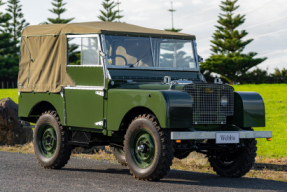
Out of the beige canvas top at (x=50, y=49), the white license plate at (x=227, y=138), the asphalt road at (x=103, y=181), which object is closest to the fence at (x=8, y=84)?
the beige canvas top at (x=50, y=49)

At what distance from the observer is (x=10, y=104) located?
1562cm

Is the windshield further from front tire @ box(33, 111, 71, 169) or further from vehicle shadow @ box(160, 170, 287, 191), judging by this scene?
vehicle shadow @ box(160, 170, 287, 191)

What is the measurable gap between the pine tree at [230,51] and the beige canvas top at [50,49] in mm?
54612

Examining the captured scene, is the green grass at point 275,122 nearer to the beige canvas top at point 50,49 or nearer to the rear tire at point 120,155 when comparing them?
the rear tire at point 120,155

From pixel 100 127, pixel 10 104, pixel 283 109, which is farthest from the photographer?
pixel 283 109

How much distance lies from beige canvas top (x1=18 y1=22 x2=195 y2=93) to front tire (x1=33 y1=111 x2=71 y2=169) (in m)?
0.63

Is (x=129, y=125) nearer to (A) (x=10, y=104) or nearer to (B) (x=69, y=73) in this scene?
(B) (x=69, y=73)

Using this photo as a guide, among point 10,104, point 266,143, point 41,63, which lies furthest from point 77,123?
point 266,143

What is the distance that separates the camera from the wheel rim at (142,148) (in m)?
7.91

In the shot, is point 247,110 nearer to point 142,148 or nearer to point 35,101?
point 142,148

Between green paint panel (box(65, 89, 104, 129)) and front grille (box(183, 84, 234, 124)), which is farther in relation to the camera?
green paint panel (box(65, 89, 104, 129))

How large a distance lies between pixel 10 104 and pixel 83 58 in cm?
678

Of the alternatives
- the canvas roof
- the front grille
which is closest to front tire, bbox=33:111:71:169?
the canvas roof

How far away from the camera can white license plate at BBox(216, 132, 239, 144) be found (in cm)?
789
